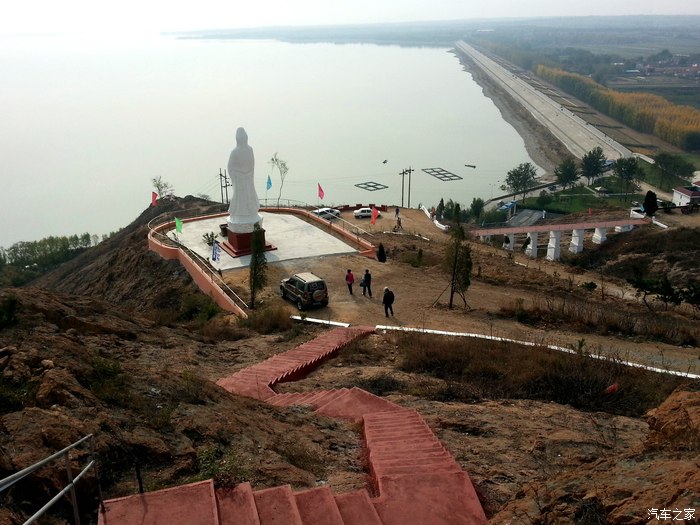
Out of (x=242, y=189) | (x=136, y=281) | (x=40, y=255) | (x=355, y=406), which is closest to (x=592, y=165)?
(x=242, y=189)

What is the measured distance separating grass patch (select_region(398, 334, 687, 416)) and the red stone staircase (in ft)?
7.36

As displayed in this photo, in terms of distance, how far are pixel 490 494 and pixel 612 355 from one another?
603 cm

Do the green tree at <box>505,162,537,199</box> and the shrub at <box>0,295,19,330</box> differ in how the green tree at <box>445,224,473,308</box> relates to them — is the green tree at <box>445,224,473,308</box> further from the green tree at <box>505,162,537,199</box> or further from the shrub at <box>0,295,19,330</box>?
the green tree at <box>505,162,537,199</box>

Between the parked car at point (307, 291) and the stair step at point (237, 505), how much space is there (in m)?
10.2

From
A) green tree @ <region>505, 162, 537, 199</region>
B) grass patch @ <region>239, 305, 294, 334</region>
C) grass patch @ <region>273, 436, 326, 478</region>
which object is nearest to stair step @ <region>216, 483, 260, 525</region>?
grass patch @ <region>273, 436, 326, 478</region>

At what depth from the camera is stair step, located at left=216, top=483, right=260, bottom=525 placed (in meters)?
4.57

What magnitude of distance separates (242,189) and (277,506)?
16.0 meters

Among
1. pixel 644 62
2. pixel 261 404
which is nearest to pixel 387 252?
pixel 261 404

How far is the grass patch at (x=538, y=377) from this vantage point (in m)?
8.72

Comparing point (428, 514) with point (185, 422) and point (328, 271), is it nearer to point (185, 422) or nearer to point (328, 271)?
point (185, 422)

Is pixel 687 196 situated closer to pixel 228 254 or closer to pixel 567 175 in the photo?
pixel 567 175

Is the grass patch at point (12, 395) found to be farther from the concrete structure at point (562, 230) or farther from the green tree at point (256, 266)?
the concrete structure at point (562, 230)

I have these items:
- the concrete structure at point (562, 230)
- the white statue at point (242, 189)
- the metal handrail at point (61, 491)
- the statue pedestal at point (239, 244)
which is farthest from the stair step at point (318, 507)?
the concrete structure at point (562, 230)

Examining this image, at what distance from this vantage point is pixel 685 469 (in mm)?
4184
